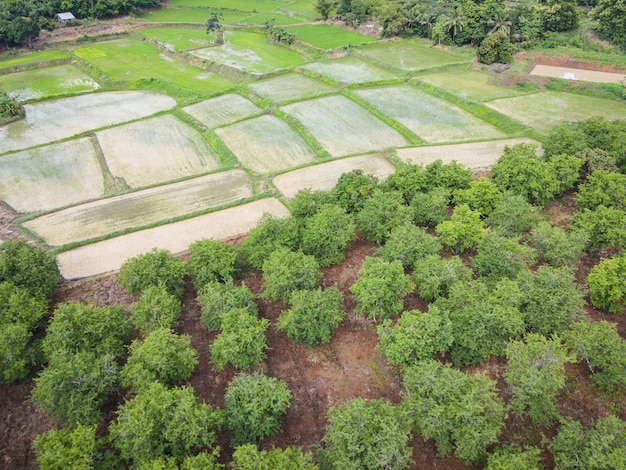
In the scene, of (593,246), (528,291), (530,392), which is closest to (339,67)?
(593,246)

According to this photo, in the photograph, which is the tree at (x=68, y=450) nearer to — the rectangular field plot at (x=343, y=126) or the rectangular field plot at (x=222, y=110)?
the rectangular field plot at (x=343, y=126)

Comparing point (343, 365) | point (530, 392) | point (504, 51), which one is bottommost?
point (343, 365)

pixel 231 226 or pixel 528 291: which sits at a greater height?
pixel 528 291

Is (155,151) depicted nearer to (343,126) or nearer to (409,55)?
(343,126)

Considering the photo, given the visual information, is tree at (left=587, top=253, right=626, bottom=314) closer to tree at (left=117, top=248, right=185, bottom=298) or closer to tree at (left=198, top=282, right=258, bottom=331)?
tree at (left=198, top=282, right=258, bottom=331)

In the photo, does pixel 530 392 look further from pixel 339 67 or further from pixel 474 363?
pixel 339 67

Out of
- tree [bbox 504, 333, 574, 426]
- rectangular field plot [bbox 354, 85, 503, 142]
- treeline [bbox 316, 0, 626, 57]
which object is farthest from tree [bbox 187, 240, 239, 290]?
treeline [bbox 316, 0, 626, 57]

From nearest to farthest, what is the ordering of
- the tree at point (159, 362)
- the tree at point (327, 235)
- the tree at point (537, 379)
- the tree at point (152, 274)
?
the tree at point (537, 379), the tree at point (159, 362), the tree at point (152, 274), the tree at point (327, 235)

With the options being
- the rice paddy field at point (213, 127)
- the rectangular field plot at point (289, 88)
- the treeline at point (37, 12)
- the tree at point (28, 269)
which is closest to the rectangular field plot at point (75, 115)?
the rice paddy field at point (213, 127)
